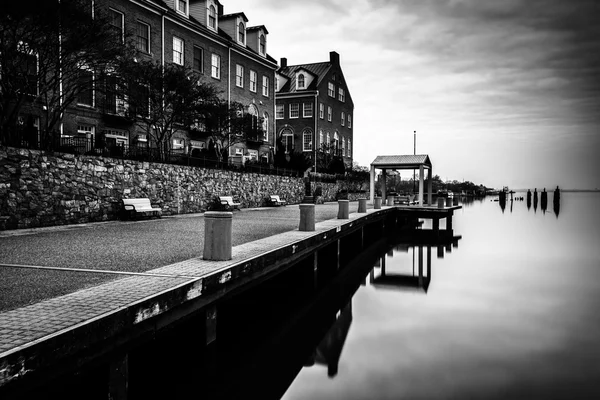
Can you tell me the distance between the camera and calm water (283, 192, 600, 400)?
21.9ft

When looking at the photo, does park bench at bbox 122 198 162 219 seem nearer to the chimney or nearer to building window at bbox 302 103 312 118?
building window at bbox 302 103 312 118

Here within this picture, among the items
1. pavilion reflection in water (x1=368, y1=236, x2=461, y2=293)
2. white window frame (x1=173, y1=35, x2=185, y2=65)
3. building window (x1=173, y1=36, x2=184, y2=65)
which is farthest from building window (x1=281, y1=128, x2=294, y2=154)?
pavilion reflection in water (x1=368, y1=236, x2=461, y2=293)

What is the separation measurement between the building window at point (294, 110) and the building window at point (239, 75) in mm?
15976

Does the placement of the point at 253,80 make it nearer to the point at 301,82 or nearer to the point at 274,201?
the point at 274,201

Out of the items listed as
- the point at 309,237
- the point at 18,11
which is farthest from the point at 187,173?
the point at 309,237

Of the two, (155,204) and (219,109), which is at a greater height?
(219,109)

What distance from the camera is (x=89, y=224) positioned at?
14.2 m

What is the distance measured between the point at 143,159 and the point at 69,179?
4088 mm

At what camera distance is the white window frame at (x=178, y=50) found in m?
28.2

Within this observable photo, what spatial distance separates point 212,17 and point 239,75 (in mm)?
4702

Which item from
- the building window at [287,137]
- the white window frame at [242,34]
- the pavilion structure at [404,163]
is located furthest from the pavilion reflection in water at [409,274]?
the building window at [287,137]

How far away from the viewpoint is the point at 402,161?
30.6 metres

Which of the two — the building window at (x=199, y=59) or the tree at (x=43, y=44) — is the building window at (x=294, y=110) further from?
the tree at (x=43, y=44)

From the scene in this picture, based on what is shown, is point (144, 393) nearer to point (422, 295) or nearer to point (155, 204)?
point (422, 295)
